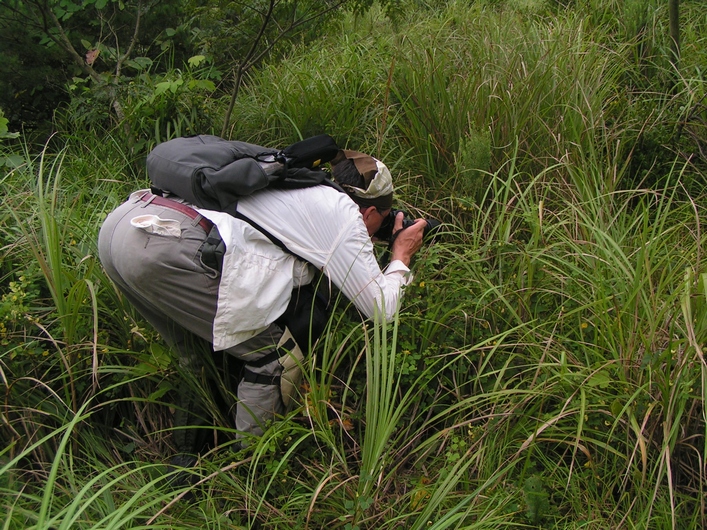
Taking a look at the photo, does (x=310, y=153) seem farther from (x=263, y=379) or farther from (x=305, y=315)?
(x=263, y=379)

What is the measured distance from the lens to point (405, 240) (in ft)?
8.59

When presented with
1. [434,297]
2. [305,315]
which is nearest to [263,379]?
[305,315]

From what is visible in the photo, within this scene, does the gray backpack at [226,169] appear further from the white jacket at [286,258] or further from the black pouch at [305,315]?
the black pouch at [305,315]

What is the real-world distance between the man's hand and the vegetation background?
87 millimetres

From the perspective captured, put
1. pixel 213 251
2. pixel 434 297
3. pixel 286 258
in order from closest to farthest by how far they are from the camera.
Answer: pixel 213 251
pixel 286 258
pixel 434 297

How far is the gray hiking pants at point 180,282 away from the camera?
2074mm

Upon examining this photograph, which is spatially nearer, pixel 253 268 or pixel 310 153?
pixel 253 268

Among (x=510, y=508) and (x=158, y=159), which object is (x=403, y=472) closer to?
(x=510, y=508)

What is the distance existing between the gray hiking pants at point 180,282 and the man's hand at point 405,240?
609 mm

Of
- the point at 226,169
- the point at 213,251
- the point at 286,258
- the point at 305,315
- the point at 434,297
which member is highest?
the point at 226,169

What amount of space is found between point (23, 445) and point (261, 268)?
126cm

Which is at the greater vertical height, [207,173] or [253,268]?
[207,173]

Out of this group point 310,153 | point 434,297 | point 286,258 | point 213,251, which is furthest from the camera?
point 434,297

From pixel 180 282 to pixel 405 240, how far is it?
0.96m
